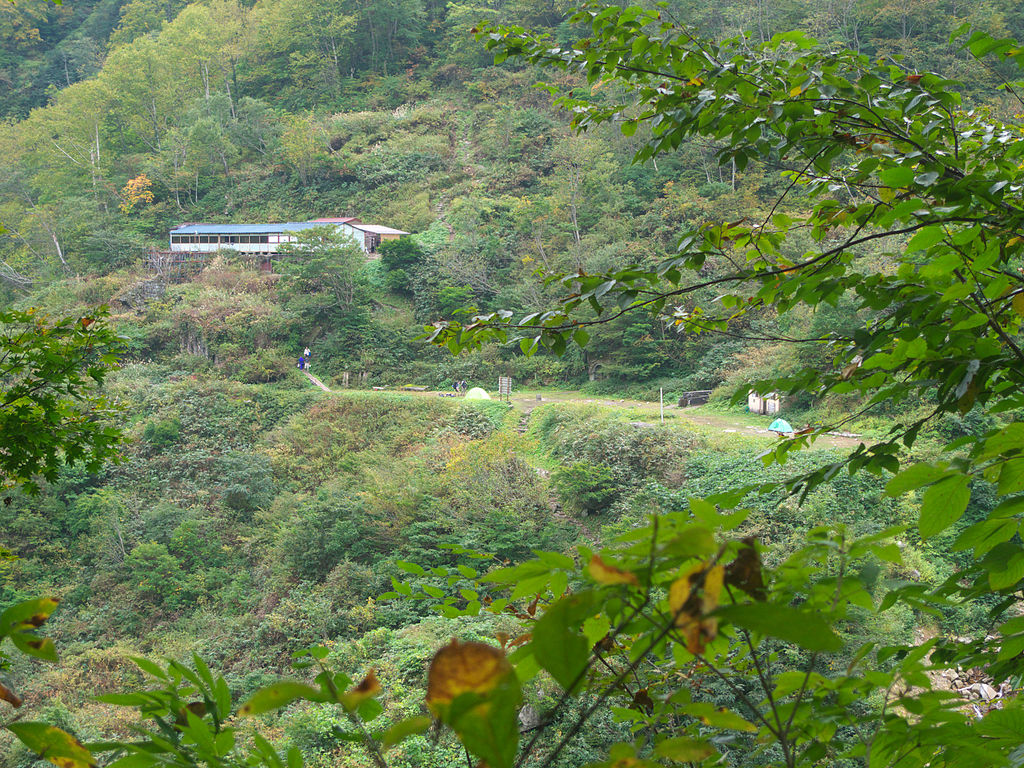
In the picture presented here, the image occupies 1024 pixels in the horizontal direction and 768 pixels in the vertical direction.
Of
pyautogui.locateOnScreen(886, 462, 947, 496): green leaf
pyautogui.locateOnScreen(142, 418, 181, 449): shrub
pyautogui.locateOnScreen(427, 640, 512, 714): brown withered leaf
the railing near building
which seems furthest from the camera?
pyautogui.locateOnScreen(142, 418, 181, 449): shrub

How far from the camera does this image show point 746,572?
35 cm

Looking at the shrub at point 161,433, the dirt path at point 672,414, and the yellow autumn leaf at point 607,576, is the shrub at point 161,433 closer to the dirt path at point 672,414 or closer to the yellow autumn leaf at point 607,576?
the dirt path at point 672,414

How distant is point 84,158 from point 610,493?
78.5 feet

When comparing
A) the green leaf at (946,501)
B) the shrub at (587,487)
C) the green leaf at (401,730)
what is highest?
the green leaf at (401,730)

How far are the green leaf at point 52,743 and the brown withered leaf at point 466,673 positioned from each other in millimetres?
315

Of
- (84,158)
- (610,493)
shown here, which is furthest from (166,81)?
(610,493)

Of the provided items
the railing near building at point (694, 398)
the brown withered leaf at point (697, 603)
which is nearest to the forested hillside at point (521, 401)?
the brown withered leaf at point (697, 603)

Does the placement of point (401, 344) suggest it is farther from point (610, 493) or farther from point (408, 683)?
point (408, 683)

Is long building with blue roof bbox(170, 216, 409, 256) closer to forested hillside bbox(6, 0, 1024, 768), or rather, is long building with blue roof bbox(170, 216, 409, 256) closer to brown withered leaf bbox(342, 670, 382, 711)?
forested hillside bbox(6, 0, 1024, 768)

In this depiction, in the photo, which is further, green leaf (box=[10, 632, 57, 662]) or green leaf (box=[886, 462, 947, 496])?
green leaf (box=[886, 462, 947, 496])

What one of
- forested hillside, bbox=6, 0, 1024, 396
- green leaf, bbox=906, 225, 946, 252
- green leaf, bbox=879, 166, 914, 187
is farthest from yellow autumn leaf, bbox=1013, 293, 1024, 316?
forested hillside, bbox=6, 0, 1024, 396

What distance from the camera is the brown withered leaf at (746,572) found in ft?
1.13

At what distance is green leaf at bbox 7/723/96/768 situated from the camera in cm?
38

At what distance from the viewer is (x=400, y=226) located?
18.6m
